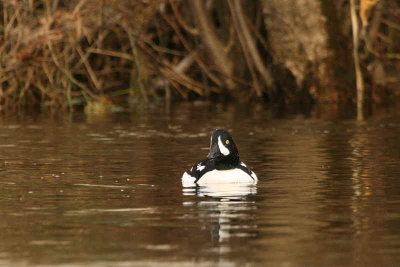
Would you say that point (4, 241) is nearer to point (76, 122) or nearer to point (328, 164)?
point (328, 164)

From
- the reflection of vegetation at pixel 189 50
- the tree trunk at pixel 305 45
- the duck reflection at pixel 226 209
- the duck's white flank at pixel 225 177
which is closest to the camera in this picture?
the duck reflection at pixel 226 209

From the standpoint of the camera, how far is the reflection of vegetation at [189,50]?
2789 centimetres

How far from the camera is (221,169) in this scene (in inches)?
537

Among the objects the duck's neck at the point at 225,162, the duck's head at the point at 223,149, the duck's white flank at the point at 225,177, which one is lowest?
the duck's white flank at the point at 225,177

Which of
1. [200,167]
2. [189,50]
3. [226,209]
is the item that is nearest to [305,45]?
[189,50]

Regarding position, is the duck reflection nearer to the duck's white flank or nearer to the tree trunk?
the duck's white flank

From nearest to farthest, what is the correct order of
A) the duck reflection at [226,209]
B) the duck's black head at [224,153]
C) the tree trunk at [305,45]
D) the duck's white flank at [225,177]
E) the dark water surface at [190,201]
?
the dark water surface at [190,201] < the duck reflection at [226,209] < the duck's white flank at [225,177] < the duck's black head at [224,153] < the tree trunk at [305,45]

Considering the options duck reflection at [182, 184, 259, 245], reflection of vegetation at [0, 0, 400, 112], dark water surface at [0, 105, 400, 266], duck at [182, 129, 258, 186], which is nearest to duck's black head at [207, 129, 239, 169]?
duck at [182, 129, 258, 186]

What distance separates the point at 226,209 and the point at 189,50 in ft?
73.2

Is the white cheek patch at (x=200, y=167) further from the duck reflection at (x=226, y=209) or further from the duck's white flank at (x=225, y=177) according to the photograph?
the duck reflection at (x=226, y=209)

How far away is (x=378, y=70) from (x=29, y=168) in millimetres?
17662

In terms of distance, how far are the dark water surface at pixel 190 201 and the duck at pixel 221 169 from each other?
0.78 feet

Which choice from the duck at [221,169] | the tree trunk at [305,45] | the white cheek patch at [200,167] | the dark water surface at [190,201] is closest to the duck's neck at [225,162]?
the duck at [221,169]

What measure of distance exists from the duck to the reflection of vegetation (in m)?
13.6
